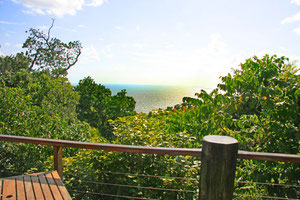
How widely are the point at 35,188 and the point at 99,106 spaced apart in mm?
11249

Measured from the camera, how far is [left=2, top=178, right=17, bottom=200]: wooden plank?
187 cm

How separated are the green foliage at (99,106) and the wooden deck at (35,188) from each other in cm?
1063

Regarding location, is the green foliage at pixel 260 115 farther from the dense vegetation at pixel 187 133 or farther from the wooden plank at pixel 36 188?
the wooden plank at pixel 36 188

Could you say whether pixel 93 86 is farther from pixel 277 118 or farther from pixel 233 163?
pixel 233 163

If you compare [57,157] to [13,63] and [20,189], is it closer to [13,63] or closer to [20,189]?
[20,189]

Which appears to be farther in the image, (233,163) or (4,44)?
(4,44)

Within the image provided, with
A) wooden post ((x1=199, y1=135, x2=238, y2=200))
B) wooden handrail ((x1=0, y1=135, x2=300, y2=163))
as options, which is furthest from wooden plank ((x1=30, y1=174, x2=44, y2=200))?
wooden post ((x1=199, y1=135, x2=238, y2=200))

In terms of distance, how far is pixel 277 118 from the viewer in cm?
305

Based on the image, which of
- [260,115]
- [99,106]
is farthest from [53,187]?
[99,106]

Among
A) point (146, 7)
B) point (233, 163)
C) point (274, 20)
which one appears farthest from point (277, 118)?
point (146, 7)

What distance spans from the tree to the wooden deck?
20735 mm

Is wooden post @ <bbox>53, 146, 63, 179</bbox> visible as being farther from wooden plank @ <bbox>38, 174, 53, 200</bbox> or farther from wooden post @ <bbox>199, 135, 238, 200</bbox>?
wooden post @ <bbox>199, 135, 238, 200</bbox>

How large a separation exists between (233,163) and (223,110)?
2.68 m

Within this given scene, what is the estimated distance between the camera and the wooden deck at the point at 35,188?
1883 mm
